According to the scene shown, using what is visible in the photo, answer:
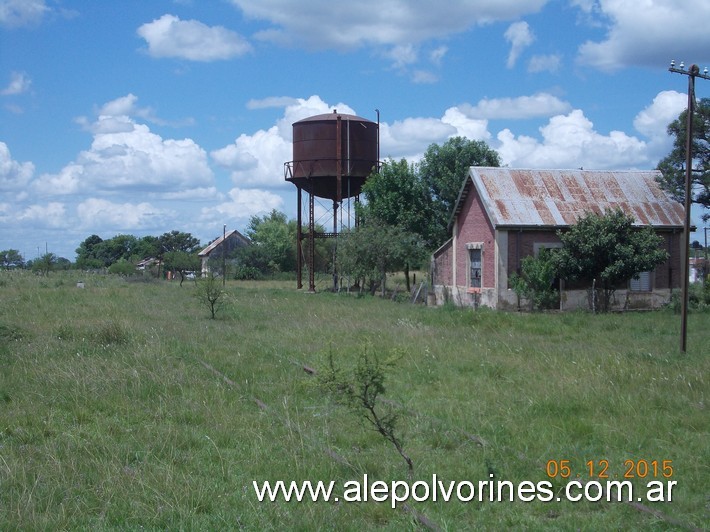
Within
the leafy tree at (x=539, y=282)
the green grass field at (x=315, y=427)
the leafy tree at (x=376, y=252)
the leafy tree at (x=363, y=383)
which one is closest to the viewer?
the green grass field at (x=315, y=427)

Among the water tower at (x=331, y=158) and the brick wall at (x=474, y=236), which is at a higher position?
the water tower at (x=331, y=158)

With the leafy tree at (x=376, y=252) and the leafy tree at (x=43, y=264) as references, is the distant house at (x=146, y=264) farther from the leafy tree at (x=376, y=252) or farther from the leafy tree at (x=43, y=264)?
the leafy tree at (x=376, y=252)

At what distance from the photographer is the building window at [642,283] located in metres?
26.7

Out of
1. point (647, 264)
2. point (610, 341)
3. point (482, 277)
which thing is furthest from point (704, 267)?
point (610, 341)

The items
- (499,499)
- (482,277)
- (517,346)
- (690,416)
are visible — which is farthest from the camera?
(482,277)

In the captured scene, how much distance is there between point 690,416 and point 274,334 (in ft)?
34.4

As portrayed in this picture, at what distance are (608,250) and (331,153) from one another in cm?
1942

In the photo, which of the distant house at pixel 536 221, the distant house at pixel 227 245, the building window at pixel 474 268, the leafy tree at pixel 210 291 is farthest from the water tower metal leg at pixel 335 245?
the distant house at pixel 227 245

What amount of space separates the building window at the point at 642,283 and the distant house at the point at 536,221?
0.04 meters

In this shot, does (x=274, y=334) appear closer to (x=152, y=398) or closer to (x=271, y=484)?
(x=152, y=398)

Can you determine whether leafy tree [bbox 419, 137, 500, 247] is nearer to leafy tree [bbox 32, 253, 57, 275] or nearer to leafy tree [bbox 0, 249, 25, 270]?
leafy tree [bbox 32, 253, 57, 275]

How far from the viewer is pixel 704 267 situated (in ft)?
102

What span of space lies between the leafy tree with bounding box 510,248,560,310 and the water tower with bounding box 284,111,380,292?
55.5 ft
